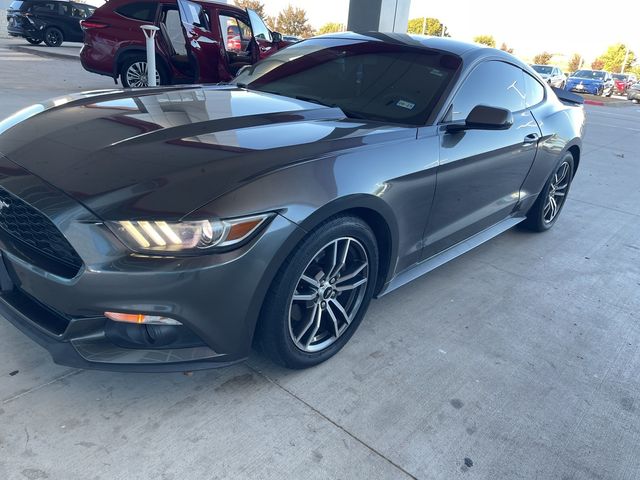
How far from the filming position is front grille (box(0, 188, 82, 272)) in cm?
186

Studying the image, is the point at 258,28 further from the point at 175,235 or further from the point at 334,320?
the point at 175,235

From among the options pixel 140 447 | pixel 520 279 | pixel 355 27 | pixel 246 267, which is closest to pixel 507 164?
pixel 520 279

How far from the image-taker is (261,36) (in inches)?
375

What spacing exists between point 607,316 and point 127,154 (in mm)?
2975

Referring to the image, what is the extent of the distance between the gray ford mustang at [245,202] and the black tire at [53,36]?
1910cm

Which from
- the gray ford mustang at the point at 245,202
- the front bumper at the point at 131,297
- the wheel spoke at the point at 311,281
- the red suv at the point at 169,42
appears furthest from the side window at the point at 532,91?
the red suv at the point at 169,42

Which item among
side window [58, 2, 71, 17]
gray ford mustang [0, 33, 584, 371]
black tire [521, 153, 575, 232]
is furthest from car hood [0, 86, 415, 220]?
side window [58, 2, 71, 17]

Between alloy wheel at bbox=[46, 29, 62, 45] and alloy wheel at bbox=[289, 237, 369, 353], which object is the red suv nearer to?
alloy wheel at bbox=[289, 237, 369, 353]

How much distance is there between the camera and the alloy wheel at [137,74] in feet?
29.5

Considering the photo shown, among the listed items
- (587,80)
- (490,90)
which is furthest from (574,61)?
(490,90)

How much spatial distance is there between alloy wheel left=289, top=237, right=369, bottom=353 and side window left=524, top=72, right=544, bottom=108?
87.7 inches

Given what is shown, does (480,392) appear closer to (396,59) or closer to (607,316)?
(607,316)

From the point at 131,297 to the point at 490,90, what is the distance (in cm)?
260

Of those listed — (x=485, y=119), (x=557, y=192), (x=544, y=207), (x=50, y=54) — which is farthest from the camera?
(x=50, y=54)
